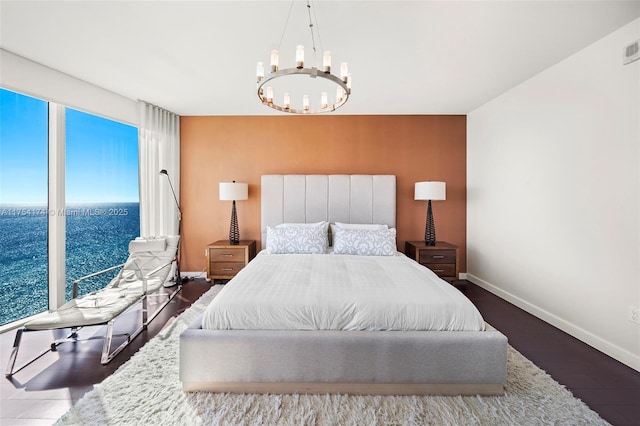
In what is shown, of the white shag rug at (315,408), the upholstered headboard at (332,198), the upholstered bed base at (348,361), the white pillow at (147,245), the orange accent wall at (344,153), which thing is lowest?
the white shag rug at (315,408)

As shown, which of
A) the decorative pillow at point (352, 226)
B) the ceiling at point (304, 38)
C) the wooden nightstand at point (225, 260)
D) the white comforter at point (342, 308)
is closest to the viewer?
the white comforter at point (342, 308)

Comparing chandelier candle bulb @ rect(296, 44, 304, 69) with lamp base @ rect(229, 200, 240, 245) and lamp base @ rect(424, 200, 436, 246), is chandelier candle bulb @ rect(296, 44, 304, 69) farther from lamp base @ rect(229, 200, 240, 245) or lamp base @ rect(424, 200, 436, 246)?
lamp base @ rect(424, 200, 436, 246)

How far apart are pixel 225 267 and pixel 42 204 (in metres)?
2.12

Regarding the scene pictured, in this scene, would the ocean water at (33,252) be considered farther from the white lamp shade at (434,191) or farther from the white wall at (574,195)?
the white wall at (574,195)

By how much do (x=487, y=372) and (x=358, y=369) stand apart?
0.84 m

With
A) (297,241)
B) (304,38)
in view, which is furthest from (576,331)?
(304,38)

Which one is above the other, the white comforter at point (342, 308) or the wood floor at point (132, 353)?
the white comforter at point (342, 308)

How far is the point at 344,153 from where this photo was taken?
13.7 ft

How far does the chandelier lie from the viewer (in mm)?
1727

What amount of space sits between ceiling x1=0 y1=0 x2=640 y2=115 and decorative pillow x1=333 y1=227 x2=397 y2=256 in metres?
1.80

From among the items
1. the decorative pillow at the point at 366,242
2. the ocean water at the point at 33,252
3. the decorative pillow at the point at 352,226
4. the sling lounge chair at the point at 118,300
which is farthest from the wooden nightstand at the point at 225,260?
the ocean water at the point at 33,252

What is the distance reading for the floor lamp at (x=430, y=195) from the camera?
3.70 meters

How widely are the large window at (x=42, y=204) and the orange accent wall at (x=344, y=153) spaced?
111cm

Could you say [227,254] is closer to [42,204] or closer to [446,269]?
[42,204]
